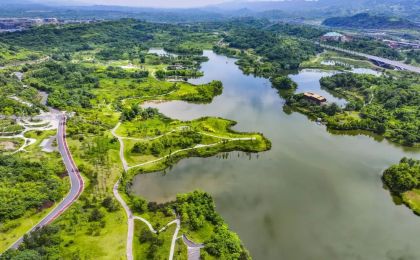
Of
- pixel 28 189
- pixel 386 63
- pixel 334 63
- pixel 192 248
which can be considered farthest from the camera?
pixel 334 63

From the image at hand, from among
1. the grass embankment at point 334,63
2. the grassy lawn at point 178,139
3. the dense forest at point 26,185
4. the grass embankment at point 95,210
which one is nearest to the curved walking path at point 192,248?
the grass embankment at point 95,210

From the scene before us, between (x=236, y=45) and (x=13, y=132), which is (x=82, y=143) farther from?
(x=236, y=45)

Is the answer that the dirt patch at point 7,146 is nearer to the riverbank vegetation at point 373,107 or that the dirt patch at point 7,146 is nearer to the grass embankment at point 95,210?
the grass embankment at point 95,210

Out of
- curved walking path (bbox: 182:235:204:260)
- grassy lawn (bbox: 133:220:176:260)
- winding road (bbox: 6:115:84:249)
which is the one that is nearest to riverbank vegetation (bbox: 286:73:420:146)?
curved walking path (bbox: 182:235:204:260)

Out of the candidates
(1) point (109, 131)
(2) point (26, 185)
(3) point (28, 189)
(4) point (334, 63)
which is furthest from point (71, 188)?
(4) point (334, 63)

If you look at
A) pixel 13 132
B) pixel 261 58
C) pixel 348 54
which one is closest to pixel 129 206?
pixel 13 132

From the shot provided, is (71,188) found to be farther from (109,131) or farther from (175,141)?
(109,131)
